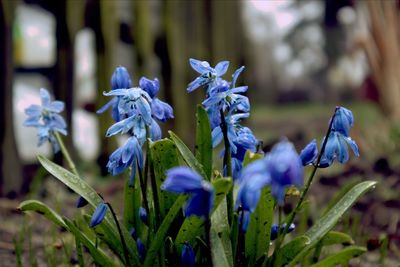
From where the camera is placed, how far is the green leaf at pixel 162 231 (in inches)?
63.6

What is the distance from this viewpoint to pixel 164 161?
177 centimetres

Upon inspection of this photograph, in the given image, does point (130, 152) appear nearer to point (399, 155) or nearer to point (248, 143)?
point (248, 143)

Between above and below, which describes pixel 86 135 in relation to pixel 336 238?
below

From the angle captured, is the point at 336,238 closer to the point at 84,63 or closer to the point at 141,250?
the point at 141,250

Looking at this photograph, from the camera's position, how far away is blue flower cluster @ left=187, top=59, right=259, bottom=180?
5.47 feet

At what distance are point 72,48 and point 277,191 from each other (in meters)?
2.82

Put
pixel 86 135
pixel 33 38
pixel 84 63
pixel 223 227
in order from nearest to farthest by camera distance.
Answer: pixel 223 227
pixel 86 135
pixel 33 38
pixel 84 63

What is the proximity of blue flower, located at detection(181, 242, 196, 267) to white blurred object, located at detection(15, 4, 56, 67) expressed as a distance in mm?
4561

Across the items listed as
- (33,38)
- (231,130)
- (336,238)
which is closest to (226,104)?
(231,130)

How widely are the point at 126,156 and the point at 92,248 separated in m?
0.27

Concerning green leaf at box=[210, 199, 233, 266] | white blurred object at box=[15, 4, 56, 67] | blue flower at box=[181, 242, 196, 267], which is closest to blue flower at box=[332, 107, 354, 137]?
green leaf at box=[210, 199, 233, 266]

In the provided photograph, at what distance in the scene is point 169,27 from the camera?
4863 mm

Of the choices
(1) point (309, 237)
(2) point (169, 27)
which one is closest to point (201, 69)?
(1) point (309, 237)

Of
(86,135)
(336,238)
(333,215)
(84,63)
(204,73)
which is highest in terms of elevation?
(204,73)
